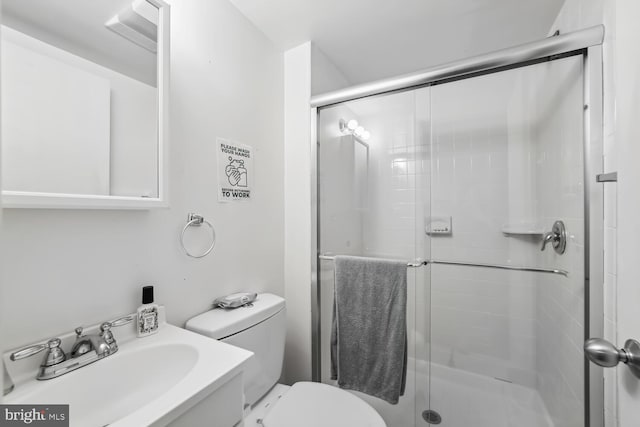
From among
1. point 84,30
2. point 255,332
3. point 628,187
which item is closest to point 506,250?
point 628,187

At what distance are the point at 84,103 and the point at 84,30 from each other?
221mm

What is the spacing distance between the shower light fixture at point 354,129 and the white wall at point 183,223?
0.36 m

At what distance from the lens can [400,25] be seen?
5.01 ft

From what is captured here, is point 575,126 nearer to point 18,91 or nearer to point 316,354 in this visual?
point 316,354

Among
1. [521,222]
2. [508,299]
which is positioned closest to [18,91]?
[521,222]

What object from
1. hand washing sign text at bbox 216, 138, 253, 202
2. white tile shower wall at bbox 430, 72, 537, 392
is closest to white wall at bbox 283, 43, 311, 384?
hand washing sign text at bbox 216, 138, 253, 202

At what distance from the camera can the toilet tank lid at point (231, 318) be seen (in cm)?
106

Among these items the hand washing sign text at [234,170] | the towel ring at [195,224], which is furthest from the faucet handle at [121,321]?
the hand washing sign text at [234,170]

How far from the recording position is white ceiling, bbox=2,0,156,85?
2.52 ft

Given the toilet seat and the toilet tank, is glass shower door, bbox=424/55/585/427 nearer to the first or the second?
the toilet seat

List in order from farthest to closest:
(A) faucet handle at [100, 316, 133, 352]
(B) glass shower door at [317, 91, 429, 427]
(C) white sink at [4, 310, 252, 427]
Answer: (B) glass shower door at [317, 91, 429, 427] < (A) faucet handle at [100, 316, 133, 352] < (C) white sink at [4, 310, 252, 427]

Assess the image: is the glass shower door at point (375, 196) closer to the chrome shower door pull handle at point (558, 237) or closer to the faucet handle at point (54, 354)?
the chrome shower door pull handle at point (558, 237)

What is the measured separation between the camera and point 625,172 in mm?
603

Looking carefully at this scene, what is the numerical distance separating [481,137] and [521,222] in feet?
1.35
